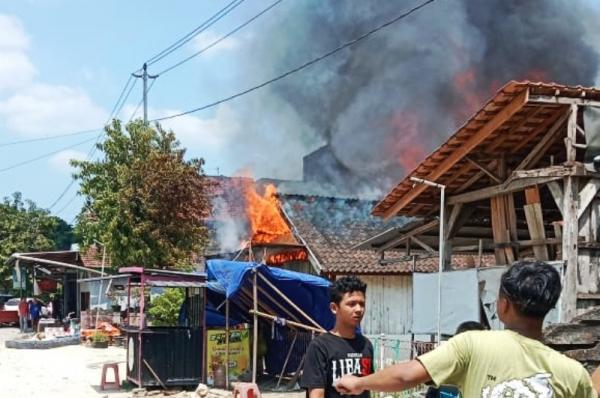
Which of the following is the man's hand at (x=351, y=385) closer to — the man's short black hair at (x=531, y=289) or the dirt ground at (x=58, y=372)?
the man's short black hair at (x=531, y=289)

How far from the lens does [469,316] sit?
10094 mm

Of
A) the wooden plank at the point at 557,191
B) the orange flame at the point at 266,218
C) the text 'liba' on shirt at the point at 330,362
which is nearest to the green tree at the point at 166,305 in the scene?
the orange flame at the point at 266,218

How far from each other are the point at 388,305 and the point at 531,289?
18293mm

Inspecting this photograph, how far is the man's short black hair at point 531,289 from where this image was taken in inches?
102

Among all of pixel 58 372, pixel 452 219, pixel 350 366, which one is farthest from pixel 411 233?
pixel 350 366

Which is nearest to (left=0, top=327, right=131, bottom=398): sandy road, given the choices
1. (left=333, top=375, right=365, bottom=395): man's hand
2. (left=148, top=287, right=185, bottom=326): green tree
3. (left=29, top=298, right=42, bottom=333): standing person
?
(left=148, top=287, right=185, bottom=326): green tree

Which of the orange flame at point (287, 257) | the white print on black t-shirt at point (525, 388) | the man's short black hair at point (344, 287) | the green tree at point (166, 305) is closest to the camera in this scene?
the white print on black t-shirt at point (525, 388)

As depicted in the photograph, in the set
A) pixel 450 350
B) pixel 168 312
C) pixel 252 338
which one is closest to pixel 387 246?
pixel 252 338

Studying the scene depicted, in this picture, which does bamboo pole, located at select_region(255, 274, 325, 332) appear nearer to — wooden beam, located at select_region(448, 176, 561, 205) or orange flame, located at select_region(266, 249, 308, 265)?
wooden beam, located at select_region(448, 176, 561, 205)

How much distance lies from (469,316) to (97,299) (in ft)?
60.2

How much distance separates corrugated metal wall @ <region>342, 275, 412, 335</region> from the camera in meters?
20.4

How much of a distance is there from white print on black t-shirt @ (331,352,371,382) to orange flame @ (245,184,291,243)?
59.8ft

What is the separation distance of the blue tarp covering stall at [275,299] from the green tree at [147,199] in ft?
31.6

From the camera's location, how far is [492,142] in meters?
10.1
